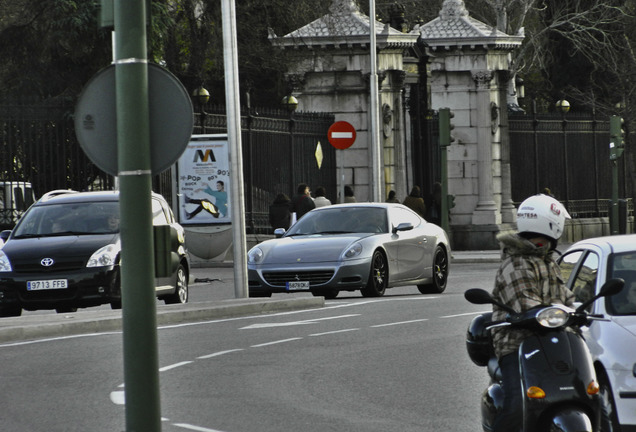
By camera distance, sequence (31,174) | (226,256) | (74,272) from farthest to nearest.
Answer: (226,256) < (31,174) < (74,272)

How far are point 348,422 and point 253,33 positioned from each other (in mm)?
28108

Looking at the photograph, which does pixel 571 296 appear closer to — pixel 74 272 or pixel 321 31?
pixel 74 272

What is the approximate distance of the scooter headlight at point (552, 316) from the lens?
22.4ft

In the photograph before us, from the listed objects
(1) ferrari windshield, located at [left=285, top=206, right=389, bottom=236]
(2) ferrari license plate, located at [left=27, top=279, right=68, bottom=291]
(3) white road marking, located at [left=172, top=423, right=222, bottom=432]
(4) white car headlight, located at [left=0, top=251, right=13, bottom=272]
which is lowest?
(3) white road marking, located at [left=172, top=423, right=222, bottom=432]

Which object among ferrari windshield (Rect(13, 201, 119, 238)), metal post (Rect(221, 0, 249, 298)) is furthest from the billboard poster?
ferrari windshield (Rect(13, 201, 119, 238))

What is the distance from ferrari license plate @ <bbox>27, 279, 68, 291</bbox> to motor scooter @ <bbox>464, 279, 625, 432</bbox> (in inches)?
450

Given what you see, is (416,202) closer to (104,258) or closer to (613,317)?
(104,258)

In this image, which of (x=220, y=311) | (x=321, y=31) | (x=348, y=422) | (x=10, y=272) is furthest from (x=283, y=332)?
(x=321, y=31)

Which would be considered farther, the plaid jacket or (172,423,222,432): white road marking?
(172,423,222,432): white road marking

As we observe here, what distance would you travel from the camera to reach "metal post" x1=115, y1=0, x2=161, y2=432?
23.2ft

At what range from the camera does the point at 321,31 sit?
3400 centimetres

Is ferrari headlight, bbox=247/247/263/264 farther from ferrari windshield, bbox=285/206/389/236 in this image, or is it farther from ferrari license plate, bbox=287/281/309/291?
ferrari windshield, bbox=285/206/389/236

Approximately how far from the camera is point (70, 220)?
19.3m

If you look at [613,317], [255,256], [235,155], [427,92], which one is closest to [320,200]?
[427,92]
